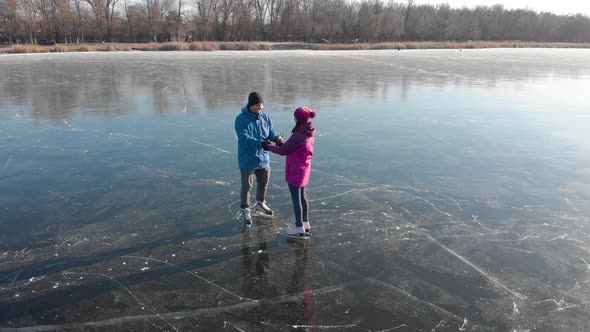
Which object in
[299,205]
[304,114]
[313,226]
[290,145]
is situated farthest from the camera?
[313,226]

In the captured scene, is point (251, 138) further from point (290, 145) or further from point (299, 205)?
point (299, 205)

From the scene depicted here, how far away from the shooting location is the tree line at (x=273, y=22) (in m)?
53.5

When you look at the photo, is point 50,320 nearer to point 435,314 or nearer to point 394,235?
point 435,314

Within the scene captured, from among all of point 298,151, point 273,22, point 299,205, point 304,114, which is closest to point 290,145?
point 298,151

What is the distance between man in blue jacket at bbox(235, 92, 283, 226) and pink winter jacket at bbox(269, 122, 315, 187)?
0.25 meters

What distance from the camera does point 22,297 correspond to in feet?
9.69

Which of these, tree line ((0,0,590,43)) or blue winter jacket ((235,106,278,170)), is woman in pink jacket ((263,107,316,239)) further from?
tree line ((0,0,590,43))

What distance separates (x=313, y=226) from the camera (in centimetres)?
410

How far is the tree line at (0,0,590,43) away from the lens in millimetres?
53500

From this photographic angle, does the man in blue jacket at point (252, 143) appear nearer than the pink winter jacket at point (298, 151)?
No

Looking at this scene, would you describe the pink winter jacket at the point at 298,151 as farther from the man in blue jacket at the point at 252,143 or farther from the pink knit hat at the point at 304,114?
the man in blue jacket at the point at 252,143

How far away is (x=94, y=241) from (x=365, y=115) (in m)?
6.42

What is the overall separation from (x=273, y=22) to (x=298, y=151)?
66589 millimetres

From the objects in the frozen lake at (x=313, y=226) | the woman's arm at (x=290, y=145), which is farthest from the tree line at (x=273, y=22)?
the woman's arm at (x=290, y=145)
